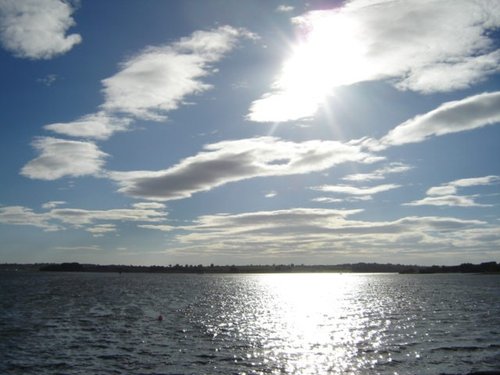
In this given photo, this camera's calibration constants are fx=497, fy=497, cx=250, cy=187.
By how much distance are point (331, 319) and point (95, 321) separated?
3872 cm

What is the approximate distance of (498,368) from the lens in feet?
133

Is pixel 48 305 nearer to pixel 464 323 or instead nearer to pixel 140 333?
pixel 140 333

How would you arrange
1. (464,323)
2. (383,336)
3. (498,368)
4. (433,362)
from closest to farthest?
(498,368)
(433,362)
(383,336)
(464,323)

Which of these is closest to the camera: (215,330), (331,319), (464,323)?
(215,330)

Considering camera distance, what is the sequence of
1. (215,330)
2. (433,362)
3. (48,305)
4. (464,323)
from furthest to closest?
(48,305) < (464,323) < (215,330) < (433,362)

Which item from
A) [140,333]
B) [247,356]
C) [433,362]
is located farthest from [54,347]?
[433,362]

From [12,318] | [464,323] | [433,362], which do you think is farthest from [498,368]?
[12,318]

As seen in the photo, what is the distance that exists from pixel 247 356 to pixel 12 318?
152 ft

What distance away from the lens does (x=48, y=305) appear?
329 ft

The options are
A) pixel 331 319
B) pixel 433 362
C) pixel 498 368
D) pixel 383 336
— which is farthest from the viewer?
pixel 331 319

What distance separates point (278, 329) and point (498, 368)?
34.4 meters

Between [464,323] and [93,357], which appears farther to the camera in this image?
[464,323]

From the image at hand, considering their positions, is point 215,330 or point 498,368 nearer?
point 498,368

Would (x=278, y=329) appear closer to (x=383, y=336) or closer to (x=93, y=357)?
(x=383, y=336)
